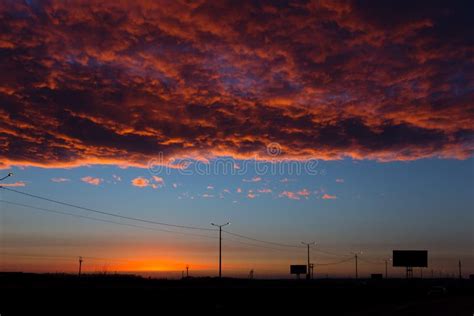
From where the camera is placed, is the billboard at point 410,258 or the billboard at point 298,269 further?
the billboard at point 298,269

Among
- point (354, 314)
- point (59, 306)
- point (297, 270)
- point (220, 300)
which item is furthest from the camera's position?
point (297, 270)

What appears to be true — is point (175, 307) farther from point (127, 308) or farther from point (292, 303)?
point (292, 303)

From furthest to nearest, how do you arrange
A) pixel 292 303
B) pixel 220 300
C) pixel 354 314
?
1. pixel 292 303
2. pixel 220 300
3. pixel 354 314

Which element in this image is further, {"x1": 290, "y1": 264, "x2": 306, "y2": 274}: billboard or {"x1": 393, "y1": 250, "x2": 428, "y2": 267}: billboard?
{"x1": 290, "y1": 264, "x2": 306, "y2": 274}: billboard

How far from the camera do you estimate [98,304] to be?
40.2 m

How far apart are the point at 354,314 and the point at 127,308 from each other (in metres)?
17.5

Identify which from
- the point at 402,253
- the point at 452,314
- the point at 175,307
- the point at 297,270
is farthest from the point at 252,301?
the point at 297,270

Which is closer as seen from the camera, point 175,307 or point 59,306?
point 59,306

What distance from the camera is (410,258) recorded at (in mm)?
132250

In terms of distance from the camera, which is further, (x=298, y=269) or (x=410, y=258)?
(x=298, y=269)

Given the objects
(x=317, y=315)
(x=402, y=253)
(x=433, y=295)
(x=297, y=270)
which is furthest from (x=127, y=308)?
(x=297, y=270)

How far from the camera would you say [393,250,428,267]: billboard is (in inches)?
5133

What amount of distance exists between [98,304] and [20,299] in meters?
6.77

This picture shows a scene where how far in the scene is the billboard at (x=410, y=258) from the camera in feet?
428
